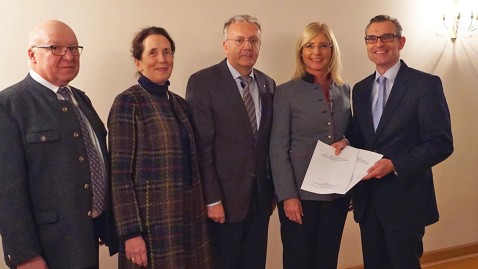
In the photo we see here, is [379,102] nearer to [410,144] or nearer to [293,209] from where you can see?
[410,144]

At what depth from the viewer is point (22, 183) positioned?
1.49 meters

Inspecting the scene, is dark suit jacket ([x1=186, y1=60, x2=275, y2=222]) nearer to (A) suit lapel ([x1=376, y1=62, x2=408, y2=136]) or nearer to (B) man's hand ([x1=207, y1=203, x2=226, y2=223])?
(B) man's hand ([x1=207, y1=203, x2=226, y2=223])

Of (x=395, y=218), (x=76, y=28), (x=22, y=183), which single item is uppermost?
(x=76, y=28)

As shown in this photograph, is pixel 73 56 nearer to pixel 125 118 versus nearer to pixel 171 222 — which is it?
pixel 125 118

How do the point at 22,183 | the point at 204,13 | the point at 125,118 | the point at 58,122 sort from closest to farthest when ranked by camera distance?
the point at 22,183
the point at 58,122
the point at 125,118
the point at 204,13

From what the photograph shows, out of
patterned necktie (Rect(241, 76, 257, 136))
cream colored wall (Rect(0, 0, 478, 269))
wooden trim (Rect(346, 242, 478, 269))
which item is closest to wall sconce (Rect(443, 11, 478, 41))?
cream colored wall (Rect(0, 0, 478, 269))

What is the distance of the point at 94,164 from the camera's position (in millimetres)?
1688

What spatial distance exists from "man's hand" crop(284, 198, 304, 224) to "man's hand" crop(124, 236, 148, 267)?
0.73 m

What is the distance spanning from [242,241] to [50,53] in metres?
1.21

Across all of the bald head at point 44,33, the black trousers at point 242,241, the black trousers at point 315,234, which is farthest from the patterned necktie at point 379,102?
the bald head at point 44,33

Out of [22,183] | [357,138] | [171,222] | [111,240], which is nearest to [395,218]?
[357,138]

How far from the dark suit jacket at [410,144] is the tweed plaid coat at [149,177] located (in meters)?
0.94

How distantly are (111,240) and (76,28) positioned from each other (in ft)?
3.59

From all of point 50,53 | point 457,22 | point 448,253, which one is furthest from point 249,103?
point 448,253
